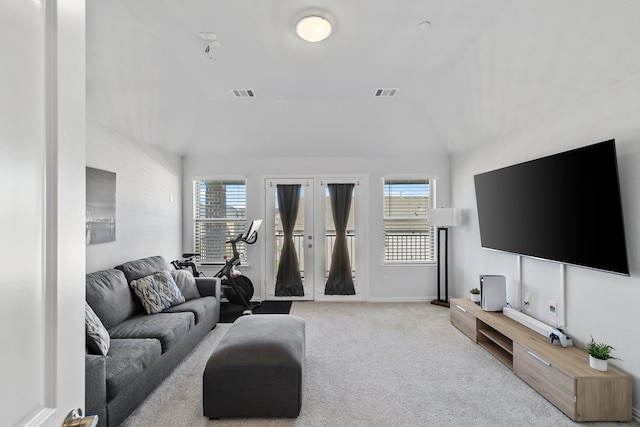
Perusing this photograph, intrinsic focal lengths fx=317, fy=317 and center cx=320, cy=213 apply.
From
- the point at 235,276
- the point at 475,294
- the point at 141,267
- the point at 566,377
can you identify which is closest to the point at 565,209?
the point at 566,377

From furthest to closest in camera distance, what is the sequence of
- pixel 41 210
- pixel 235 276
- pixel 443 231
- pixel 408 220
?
pixel 408 220 < pixel 443 231 < pixel 235 276 < pixel 41 210

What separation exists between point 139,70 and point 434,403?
12.9ft

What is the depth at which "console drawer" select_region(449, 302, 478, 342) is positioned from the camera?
3610mm

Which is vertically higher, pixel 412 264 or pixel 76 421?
pixel 76 421

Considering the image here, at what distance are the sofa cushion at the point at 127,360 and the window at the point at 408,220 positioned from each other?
3.82 m

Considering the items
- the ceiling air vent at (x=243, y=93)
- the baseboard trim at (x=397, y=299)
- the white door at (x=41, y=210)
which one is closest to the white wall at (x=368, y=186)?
the baseboard trim at (x=397, y=299)

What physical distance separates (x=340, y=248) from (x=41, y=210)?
191 inches

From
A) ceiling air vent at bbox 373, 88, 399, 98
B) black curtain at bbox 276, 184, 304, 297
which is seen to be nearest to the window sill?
black curtain at bbox 276, 184, 304, 297

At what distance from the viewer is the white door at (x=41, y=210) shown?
55cm

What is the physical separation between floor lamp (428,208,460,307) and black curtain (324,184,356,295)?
4.43 ft

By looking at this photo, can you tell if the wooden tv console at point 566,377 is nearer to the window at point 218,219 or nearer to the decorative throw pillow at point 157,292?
the decorative throw pillow at point 157,292

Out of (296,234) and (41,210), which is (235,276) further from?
(41,210)

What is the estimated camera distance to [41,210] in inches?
24.8

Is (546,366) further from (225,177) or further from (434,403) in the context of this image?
(225,177)
